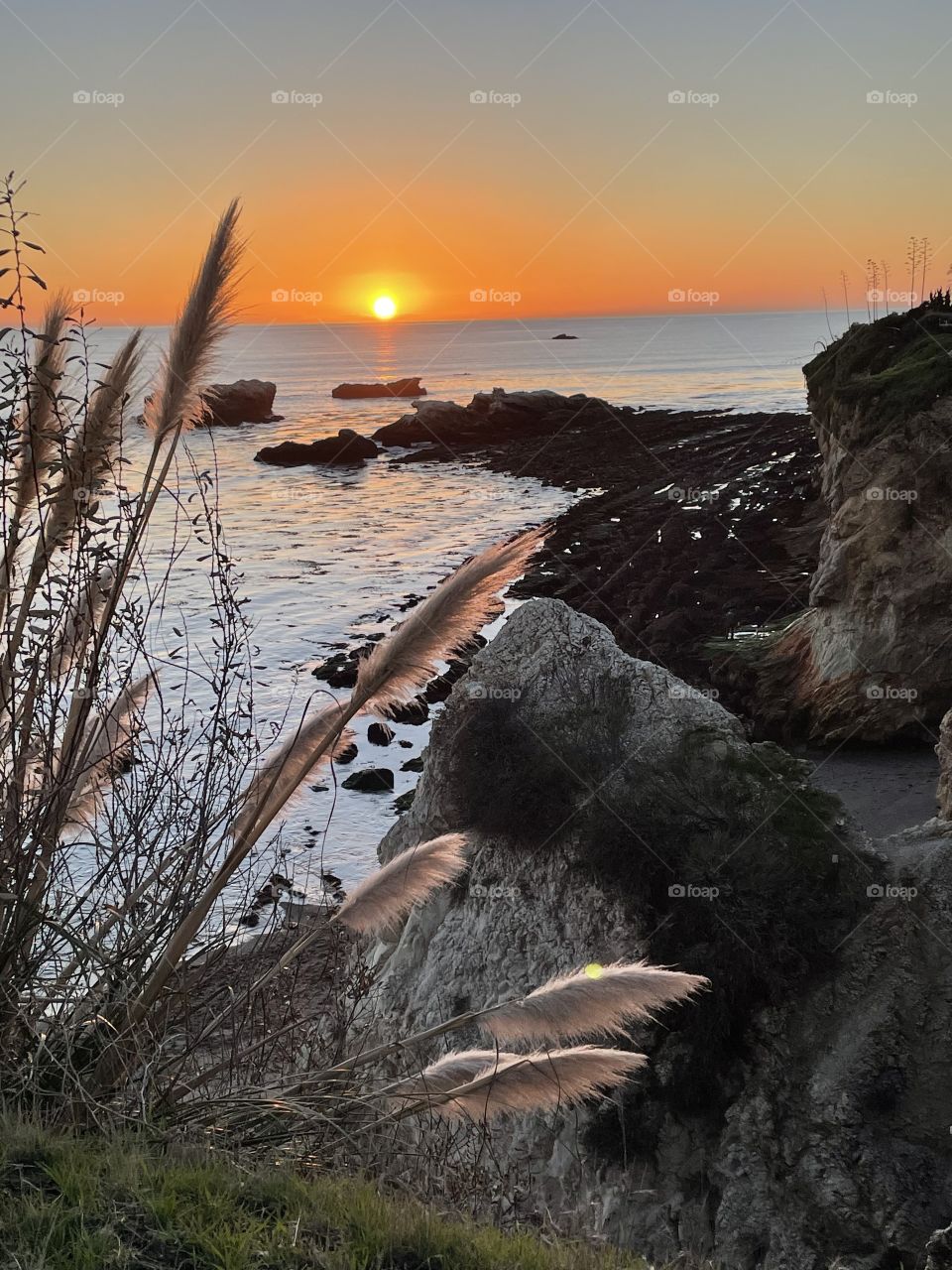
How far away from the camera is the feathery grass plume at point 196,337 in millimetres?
3422

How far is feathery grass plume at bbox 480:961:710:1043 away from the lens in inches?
114

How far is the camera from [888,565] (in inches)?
582

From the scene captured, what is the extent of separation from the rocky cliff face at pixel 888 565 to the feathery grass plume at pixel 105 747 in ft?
40.7

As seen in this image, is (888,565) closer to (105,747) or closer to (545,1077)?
(105,747)

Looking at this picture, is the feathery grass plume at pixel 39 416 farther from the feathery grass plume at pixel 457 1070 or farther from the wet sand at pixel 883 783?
the wet sand at pixel 883 783

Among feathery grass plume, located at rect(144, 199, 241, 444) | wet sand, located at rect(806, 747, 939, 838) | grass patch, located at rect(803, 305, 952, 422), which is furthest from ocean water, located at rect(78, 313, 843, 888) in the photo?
wet sand, located at rect(806, 747, 939, 838)

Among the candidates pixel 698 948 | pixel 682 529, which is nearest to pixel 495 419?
pixel 682 529

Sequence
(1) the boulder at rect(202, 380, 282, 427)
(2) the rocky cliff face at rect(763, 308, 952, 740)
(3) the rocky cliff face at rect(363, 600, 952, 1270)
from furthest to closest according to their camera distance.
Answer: (1) the boulder at rect(202, 380, 282, 427) < (2) the rocky cliff face at rect(763, 308, 952, 740) < (3) the rocky cliff face at rect(363, 600, 952, 1270)

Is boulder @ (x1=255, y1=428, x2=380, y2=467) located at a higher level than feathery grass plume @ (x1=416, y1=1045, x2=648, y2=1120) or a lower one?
higher

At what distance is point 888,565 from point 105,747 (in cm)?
1270

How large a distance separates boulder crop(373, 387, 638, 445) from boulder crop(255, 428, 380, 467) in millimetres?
5630

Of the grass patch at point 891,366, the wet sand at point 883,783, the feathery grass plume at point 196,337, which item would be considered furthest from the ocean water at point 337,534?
the wet sand at point 883,783

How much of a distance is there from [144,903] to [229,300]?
205cm

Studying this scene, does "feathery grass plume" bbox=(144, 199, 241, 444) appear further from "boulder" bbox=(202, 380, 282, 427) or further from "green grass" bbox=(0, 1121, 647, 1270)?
"boulder" bbox=(202, 380, 282, 427)
